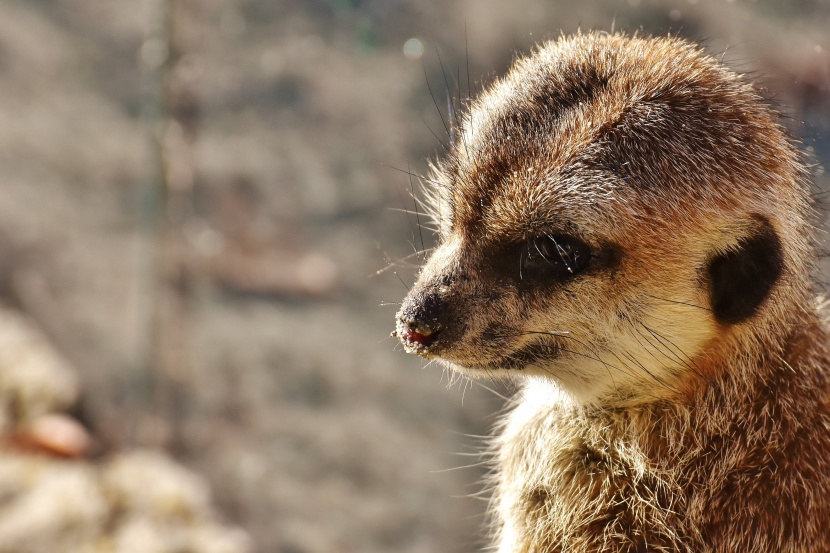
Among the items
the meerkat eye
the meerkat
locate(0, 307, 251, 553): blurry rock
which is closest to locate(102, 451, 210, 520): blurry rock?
locate(0, 307, 251, 553): blurry rock

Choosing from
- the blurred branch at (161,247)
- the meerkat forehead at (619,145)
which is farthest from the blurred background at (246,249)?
the meerkat forehead at (619,145)

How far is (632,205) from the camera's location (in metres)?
1.24

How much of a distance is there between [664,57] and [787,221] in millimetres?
329

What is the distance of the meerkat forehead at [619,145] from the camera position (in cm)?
124

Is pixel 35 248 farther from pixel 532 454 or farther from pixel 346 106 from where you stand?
pixel 532 454

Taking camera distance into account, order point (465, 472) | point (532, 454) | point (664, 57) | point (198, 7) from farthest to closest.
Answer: point (198, 7)
point (465, 472)
point (532, 454)
point (664, 57)

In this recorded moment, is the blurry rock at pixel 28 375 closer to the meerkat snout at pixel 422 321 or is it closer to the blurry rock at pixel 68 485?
the blurry rock at pixel 68 485

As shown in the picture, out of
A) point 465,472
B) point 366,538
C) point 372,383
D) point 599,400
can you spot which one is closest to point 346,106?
point 372,383

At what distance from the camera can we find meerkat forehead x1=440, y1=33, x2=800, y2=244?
1.24 metres

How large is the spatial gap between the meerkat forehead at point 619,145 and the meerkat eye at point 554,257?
0.03 metres

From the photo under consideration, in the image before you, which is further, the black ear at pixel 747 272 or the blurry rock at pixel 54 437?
the blurry rock at pixel 54 437

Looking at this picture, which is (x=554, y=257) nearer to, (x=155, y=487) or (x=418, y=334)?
(x=418, y=334)

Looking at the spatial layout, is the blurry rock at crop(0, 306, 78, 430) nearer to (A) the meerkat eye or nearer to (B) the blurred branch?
(B) the blurred branch

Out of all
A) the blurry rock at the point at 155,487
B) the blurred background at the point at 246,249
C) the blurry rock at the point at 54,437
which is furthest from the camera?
the blurry rock at the point at 54,437
